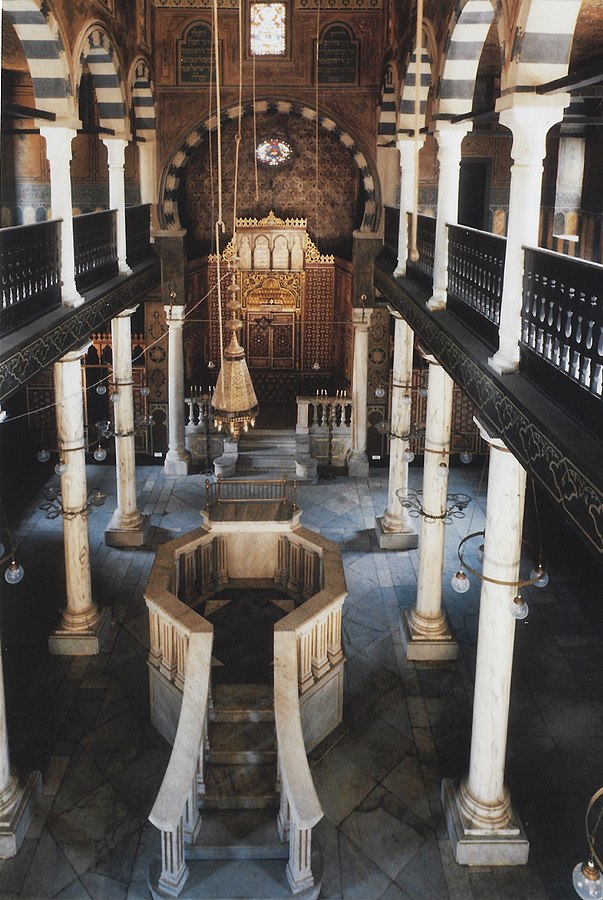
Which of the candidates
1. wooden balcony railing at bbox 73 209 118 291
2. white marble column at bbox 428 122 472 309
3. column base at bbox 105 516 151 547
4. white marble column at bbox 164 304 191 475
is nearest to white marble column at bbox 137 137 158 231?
white marble column at bbox 164 304 191 475

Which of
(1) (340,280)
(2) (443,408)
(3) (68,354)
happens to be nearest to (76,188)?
(1) (340,280)

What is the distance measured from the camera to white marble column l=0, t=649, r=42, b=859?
6.73 m

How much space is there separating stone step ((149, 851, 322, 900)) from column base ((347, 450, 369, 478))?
338 inches

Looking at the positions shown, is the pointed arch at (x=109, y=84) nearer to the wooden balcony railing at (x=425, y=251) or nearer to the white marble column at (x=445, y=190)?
the wooden balcony railing at (x=425, y=251)

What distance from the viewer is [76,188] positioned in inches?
582

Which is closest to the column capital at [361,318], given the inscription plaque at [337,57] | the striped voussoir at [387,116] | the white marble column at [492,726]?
the striped voussoir at [387,116]

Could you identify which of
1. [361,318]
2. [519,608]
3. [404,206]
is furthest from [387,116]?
[519,608]

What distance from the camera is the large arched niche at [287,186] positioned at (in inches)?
620

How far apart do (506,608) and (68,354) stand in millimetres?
4918

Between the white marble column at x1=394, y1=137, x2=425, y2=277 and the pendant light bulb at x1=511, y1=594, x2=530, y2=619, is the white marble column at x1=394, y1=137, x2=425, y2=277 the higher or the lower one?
the higher one

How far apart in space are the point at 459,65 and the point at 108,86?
16.4 feet

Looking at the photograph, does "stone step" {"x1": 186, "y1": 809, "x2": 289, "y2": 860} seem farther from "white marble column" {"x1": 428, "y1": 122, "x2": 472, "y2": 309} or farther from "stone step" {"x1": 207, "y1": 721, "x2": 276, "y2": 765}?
"white marble column" {"x1": 428, "y1": 122, "x2": 472, "y2": 309}

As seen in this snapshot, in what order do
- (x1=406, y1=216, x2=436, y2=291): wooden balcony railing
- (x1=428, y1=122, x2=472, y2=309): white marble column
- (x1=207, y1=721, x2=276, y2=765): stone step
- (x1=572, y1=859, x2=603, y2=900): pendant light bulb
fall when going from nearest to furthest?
1. (x1=572, y1=859, x2=603, y2=900): pendant light bulb
2. (x1=207, y1=721, x2=276, y2=765): stone step
3. (x1=428, y1=122, x2=472, y2=309): white marble column
4. (x1=406, y1=216, x2=436, y2=291): wooden balcony railing

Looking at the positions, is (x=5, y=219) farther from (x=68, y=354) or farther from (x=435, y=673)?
(x=435, y=673)
